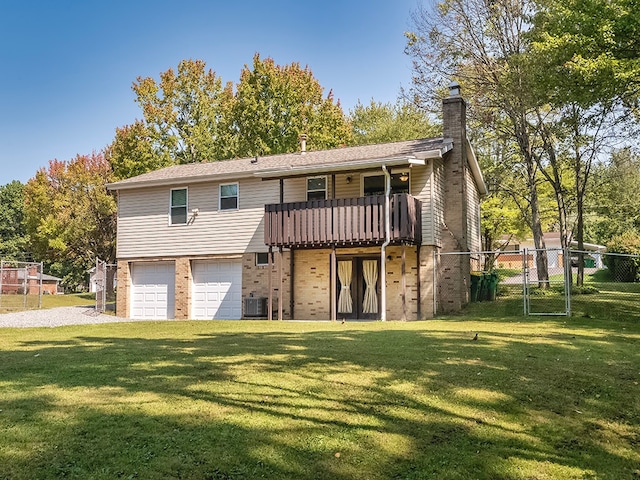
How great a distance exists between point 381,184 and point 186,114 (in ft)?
74.7

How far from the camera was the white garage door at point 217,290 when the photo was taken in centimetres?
2045

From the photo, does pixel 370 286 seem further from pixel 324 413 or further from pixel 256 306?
pixel 324 413

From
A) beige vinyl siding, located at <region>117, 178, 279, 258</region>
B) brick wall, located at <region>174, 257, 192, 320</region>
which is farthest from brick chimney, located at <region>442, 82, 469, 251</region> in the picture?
brick wall, located at <region>174, 257, 192, 320</region>

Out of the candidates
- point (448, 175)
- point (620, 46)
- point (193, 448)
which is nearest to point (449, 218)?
point (448, 175)

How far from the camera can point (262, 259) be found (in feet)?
65.8

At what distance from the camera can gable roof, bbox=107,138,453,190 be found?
1723cm

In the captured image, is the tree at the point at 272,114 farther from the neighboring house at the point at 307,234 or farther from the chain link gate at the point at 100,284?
the chain link gate at the point at 100,284

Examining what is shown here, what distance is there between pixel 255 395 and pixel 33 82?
21920 millimetres

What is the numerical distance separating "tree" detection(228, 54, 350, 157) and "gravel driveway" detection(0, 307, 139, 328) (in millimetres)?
15464

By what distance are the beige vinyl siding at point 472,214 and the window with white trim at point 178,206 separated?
10918mm

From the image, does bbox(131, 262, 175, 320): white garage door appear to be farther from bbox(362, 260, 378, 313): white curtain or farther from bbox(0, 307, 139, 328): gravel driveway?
bbox(362, 260, 378, 313): white curtain

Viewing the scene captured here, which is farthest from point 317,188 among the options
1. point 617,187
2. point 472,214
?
point 617,187

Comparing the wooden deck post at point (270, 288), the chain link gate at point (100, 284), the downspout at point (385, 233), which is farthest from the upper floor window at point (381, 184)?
the chain link gate at point (100, 284)

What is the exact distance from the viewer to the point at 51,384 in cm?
605
